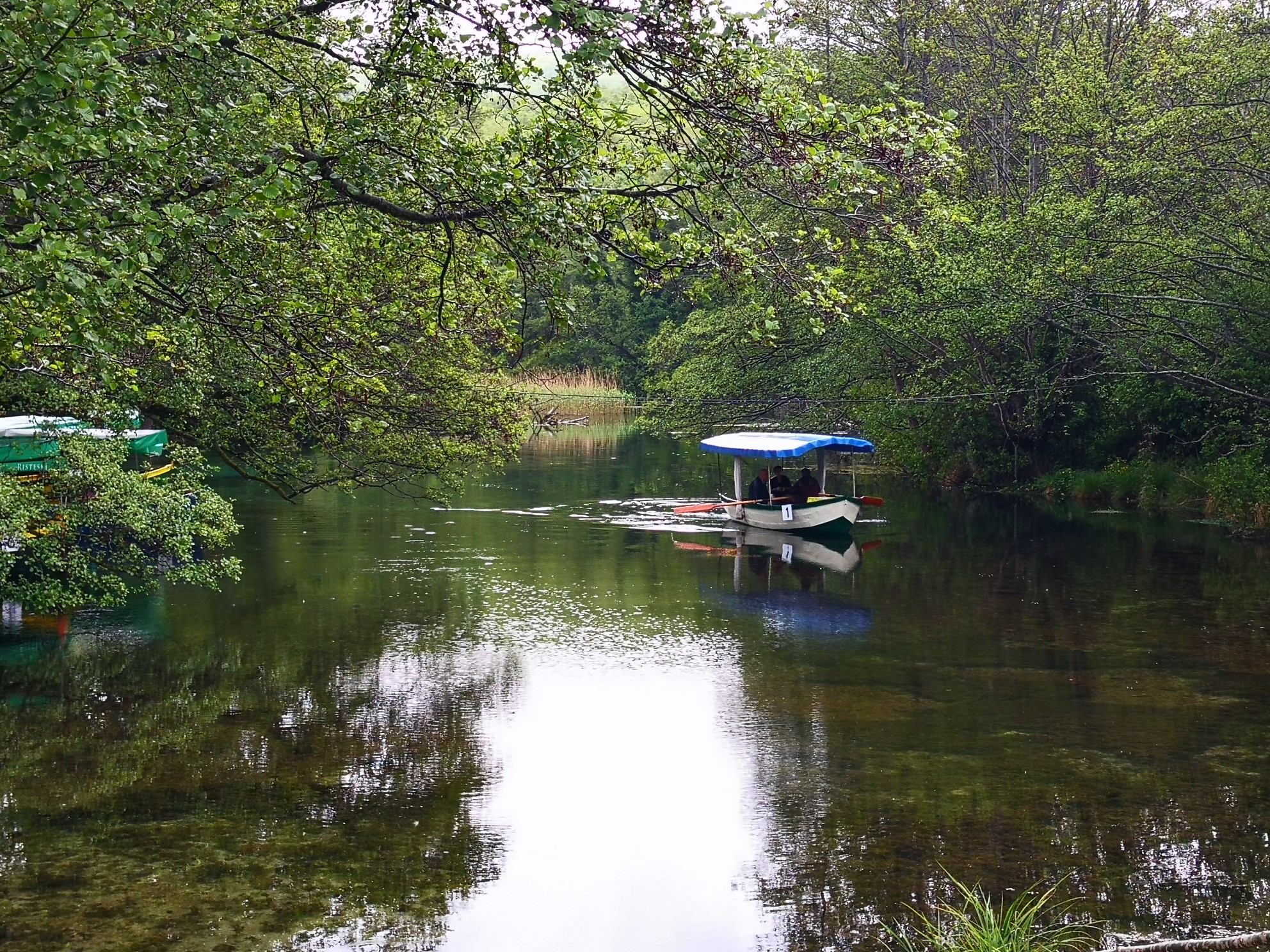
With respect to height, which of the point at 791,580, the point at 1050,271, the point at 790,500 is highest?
the point at 1050,271

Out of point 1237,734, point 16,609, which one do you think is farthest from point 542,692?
point 16,609

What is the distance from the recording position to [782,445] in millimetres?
33281

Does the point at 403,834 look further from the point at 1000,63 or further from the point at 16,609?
the point at 1000,63

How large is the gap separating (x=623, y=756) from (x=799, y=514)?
18.6m

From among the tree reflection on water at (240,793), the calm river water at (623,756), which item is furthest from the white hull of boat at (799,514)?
the tree reflection on water at (240,793)

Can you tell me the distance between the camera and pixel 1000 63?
38938mm

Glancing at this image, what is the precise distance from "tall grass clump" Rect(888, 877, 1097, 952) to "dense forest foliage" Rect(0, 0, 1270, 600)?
3954 mm

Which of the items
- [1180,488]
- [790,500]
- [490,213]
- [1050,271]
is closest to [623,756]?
[490,213]

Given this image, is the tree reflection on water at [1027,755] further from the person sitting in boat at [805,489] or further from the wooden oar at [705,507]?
the wooden oar at [705,507]

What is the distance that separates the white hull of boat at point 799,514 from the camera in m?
30.8

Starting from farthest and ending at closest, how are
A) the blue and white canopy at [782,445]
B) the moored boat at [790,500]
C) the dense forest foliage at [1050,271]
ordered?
the blue and white canopy at [782,445] < the moored boat at [790,500] < the dense forest foliage at [1050,271]

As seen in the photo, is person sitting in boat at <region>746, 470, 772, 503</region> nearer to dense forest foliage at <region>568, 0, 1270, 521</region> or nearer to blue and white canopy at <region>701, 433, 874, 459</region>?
blue and white canopy at <region>701, 433, 874, 459</region>

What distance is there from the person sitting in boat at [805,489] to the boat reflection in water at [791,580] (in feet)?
3.80

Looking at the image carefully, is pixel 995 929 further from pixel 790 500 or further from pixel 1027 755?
pixel 790 500
